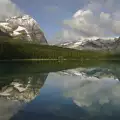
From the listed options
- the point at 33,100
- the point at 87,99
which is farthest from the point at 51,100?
the point at 87,99

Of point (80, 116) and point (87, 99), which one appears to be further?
point (87, 99)

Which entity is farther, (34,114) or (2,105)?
(2,105)

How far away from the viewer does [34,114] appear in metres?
26.0

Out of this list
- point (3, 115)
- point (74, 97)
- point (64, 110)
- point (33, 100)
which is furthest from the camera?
point (74, 97)

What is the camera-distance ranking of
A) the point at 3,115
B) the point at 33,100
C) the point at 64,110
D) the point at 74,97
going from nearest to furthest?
the point at 3,115
the point at 64,110
the point at 33,100
the point at 74,97

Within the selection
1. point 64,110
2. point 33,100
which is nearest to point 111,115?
point 64,110

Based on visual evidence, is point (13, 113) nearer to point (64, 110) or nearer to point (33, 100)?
point (64, 110)

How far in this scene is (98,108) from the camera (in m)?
29.7

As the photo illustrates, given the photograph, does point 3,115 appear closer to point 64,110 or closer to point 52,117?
point 52,117

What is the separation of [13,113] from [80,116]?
258 inches

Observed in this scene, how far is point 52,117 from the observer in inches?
986

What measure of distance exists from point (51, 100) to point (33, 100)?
2.36 m

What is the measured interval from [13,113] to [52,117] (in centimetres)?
403

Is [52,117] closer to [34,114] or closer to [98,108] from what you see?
[34,114]
